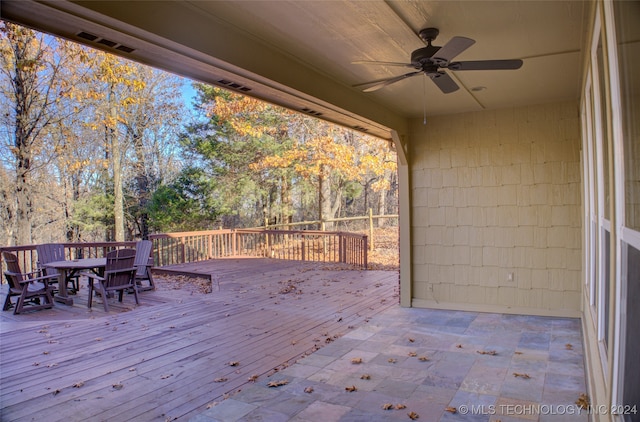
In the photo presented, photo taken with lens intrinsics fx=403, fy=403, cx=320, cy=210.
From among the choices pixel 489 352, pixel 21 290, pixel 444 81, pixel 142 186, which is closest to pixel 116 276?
pixel 21 290

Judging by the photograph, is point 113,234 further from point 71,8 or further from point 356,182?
point 71,8

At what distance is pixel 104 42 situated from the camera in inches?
103

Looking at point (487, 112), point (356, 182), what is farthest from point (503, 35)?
point (356, 182)

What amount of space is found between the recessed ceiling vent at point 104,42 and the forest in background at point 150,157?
921 cm

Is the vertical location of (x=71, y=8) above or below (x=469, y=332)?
above

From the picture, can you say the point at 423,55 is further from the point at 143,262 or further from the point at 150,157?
the point at 150,157

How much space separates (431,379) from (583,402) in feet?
3.65

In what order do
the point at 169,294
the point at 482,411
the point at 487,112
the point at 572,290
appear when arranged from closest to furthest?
the point at 482,411 → the point at 572,290 → the point at 487,112 → the point at 169,294

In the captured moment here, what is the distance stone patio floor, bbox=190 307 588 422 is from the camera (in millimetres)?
2939

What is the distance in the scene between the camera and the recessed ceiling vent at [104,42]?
2493mm

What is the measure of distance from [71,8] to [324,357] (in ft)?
11.6

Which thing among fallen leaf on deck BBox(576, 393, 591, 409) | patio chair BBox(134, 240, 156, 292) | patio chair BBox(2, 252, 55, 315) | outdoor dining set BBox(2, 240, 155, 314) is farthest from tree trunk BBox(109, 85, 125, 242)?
fallen leaf on deck BBox(576, 393, 591, 409)

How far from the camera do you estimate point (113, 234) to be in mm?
15422

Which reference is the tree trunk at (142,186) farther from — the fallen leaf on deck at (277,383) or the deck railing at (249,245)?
the fallen leaf on deck at (277,383)
